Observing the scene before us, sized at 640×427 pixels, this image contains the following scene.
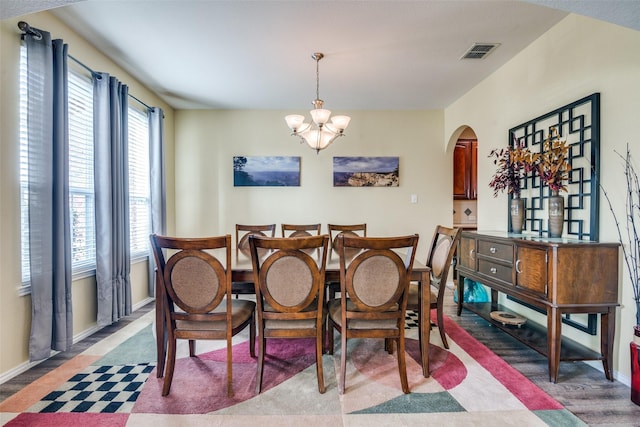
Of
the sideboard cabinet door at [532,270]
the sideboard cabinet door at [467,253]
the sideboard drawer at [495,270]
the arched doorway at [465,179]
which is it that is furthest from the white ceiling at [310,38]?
the sideboard cabinet door at [467,253]

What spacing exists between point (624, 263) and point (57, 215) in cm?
396

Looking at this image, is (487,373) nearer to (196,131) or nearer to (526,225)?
(526,225)

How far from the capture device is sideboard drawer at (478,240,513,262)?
2.42m

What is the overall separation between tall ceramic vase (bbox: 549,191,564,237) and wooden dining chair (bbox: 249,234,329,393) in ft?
5.99

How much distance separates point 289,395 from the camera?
1.89 meters

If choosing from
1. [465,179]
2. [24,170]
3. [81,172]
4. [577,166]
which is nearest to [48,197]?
[24,170]

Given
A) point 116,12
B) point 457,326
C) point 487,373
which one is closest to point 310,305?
point 487,373

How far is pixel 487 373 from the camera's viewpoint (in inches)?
84.8

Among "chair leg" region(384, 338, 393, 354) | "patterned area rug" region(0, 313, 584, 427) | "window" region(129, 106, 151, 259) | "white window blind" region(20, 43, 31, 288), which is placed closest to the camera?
"patterned area rug" region(0, 313, 584, 427)

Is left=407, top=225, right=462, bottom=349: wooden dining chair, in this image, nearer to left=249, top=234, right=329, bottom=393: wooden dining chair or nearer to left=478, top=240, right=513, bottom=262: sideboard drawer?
left=478, top=240, right=513, bottom=262: sideboard drawer

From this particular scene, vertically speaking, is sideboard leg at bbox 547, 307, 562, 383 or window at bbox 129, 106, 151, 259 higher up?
window at bbox 129, 106, 151, 259

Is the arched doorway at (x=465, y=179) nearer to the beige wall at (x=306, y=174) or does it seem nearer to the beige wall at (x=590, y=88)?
the beige wall at (x=306, y=174)

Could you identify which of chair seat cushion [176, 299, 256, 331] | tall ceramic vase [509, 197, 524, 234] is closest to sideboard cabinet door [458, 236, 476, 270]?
tall ceramic vase [509, 197, 524, 234]

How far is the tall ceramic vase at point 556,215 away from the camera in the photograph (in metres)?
2.34
